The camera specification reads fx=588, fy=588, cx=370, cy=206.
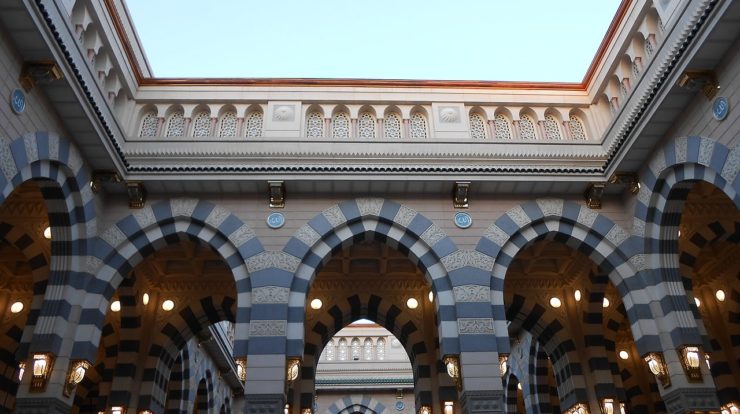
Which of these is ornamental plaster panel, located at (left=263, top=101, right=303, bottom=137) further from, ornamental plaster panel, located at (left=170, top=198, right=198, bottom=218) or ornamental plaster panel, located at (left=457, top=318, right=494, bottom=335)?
ornamental plaster panel, located at (left=457, top=318, right=494, bottom=335)

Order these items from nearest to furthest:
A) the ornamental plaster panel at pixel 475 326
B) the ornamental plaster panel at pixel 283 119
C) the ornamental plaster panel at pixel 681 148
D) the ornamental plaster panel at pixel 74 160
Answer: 1. the ornamental plaster panel at pixel 681 148
2. the ornamental plaster panel at pixel 74 160
3. the ornamental plaster panel at pixel 475 326
4. the ornamental plaster panel at pixel 283 119

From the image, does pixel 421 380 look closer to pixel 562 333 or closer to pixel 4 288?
pixel 562 333

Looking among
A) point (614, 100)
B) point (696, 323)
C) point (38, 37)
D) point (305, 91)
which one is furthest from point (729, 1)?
point (38, 37)

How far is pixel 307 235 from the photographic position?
464 inches

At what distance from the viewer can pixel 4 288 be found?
1444 centimetres

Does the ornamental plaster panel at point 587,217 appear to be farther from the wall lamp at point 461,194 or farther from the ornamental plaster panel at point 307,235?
the ornamental plaster panel at point 307,235

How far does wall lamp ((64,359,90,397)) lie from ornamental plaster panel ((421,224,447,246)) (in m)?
6.75

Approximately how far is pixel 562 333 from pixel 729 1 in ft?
29.7

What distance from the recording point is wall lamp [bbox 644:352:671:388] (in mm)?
10648

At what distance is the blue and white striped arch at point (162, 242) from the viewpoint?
1120cm

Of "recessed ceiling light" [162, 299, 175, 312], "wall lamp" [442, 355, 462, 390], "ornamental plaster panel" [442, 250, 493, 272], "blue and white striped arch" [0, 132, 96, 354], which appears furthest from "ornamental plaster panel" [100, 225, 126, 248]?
"wall lamp" [442, 355, 462, 390]

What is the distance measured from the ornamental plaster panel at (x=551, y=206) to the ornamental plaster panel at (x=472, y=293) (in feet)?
7.26

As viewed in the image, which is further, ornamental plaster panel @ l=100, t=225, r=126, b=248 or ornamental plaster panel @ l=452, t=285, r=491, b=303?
ornamental plaster panel @ l=100, t=225, r=126, b=248

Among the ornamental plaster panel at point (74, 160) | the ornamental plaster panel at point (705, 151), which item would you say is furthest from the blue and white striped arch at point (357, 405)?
the ornamental plaster panel at point (705, 151)
